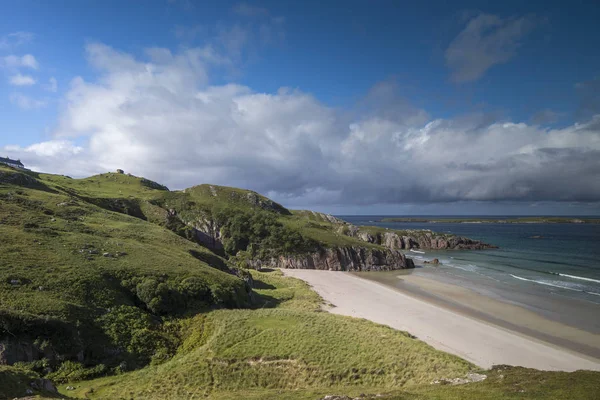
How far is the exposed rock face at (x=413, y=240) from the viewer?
477ft

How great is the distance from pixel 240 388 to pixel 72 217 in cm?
4845

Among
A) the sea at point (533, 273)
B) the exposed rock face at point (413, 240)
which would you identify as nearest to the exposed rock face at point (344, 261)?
the sea at point (533, 273)

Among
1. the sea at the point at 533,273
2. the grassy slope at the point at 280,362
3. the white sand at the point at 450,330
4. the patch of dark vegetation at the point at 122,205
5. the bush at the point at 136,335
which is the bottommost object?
the sea at the point at 533,273

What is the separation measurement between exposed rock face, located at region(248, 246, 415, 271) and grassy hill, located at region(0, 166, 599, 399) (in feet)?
133

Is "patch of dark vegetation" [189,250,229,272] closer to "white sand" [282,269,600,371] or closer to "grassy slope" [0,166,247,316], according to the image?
"grassy slope" [0,166,247,316]

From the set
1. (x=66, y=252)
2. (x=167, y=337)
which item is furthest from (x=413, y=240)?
(x=66, y=252)

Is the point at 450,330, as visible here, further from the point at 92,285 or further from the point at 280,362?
the point at 92,285

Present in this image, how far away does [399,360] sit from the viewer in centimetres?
2738

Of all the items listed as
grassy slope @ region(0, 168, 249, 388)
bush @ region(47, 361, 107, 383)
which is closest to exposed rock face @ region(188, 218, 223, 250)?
grassy slope @ region(0, 168, 249, 388)

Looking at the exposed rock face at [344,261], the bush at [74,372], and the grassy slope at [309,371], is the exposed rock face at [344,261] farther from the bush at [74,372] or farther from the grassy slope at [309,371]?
the bush at [74,372]

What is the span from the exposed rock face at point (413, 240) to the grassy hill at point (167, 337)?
103 m

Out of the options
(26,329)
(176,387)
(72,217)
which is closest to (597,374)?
(176,387)

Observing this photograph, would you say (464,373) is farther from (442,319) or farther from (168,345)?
(168,345)

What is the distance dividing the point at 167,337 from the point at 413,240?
459ft
